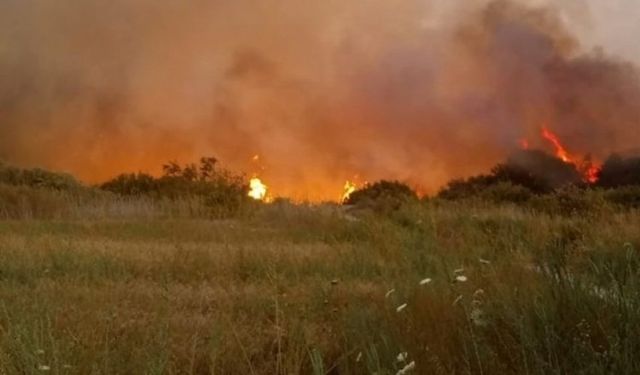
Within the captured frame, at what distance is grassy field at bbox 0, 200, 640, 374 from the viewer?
4246 mm

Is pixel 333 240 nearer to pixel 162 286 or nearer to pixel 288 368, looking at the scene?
pixel 162 286

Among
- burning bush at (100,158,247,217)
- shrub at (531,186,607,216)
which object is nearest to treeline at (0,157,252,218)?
burning bush at (100,158,247,217)

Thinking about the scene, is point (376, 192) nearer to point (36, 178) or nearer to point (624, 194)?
point (624, 194)

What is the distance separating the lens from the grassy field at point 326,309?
4246 millimetres

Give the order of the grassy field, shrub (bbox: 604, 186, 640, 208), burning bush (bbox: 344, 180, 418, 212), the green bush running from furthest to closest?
1. burning bush (bbox: 344, 180, 418, 212)
2. shrub (bbox: 604, 186, 640, 208)
3. the green bush
4. the grassy field

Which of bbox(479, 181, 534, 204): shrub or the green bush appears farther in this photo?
bbox(479, 181, 534, 204): shrub

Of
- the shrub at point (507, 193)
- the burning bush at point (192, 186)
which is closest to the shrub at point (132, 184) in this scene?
the burning bush at point (192, 186)

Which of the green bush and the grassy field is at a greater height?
the green bush

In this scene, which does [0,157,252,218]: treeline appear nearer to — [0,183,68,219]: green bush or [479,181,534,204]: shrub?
[0,183,68,219]: green bush

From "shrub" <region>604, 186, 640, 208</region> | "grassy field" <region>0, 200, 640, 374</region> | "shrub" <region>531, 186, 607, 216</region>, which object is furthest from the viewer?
"shrub" <region>604, 186, 640, 208</region>

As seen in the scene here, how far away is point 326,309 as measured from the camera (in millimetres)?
→ 6535

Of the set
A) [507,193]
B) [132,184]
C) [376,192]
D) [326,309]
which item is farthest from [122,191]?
[326,309]

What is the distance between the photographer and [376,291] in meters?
7.11

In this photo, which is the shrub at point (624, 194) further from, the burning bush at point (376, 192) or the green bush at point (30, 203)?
the green bush at point (30, 203)
